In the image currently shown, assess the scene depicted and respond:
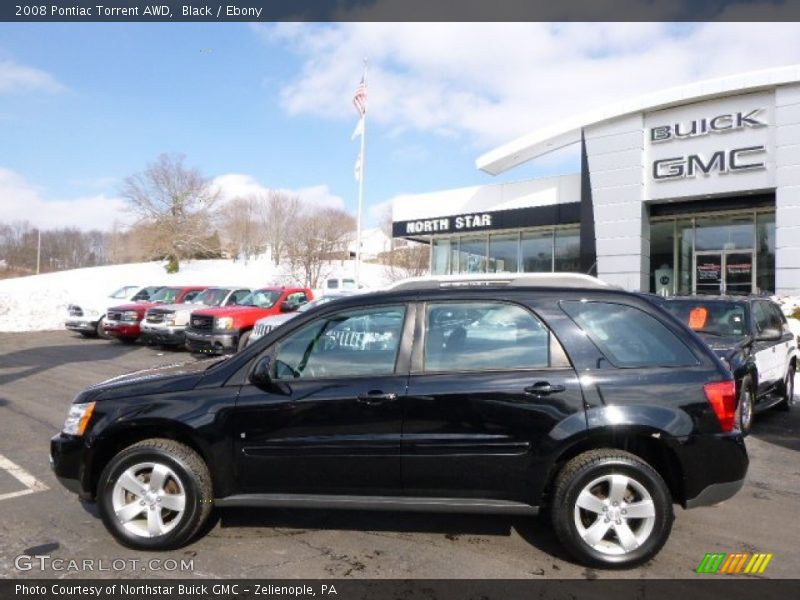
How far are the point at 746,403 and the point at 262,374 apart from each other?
5.56m

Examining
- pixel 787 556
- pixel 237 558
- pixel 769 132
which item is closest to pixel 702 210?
pixel 769 132

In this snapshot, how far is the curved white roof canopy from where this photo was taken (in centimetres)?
1609

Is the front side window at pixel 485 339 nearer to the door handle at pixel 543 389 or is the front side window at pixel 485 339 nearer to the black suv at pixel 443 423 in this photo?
the black suv at pixel 443 423

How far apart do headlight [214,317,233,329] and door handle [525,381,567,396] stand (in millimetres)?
9978

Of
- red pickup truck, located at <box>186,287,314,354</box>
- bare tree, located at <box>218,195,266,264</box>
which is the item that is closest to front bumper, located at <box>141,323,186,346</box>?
red pickup truck, located at <box>186,287,314,354</box>

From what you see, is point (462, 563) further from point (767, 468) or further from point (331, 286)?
point (331, 286)

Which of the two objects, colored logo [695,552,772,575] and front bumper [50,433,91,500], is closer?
colored logo [695,552,772,575]

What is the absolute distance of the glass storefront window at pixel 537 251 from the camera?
22281mm

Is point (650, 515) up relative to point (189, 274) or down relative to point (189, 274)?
down

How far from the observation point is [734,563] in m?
3.44

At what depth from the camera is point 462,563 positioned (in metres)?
3.40

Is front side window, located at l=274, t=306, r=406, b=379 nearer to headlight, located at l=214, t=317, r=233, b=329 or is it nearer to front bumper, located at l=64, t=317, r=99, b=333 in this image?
headlight, located at l=214, t=317, r=233, b=329

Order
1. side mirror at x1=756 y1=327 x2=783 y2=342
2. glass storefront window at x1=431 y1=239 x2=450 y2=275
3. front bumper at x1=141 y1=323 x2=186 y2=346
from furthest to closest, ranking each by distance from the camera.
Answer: glass storefront window at x1=431 y1=239 x2=450 y2=275, front bumper at x1=141 y1=323 x2=186 y2=346, side mirror at x1=756 y1=327 x2=783 y2=342

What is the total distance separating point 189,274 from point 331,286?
30.1 metres
